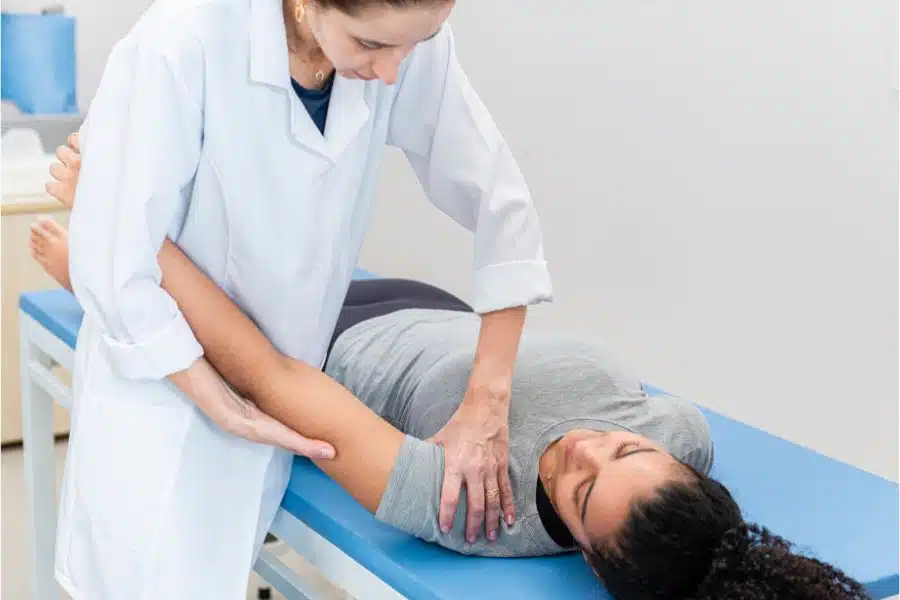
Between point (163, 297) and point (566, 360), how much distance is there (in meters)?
0.68

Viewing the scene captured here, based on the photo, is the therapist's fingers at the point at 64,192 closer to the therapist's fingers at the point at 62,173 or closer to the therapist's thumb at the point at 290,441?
the therapist's fingers at the point at 62,173

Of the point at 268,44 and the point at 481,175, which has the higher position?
the point at 268,44

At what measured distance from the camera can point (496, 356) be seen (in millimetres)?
1645

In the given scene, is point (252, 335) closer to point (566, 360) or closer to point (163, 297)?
point (163, 297)

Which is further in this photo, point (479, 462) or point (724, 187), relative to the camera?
point (724, 187)

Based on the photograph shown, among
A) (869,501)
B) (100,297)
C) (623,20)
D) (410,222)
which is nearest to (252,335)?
(100,297)

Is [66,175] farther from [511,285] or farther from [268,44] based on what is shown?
[511,285]

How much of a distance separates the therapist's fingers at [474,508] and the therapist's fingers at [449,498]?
0.02 m

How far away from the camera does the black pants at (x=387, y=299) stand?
2.18m

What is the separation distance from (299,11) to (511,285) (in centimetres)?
51

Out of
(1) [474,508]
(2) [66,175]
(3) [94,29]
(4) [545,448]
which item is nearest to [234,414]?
(1) [474,508]

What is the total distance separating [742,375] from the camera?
9.26 feet

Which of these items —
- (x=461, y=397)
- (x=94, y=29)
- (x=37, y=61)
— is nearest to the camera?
(x=461, y=397)

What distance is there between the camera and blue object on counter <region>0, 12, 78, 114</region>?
319cm
